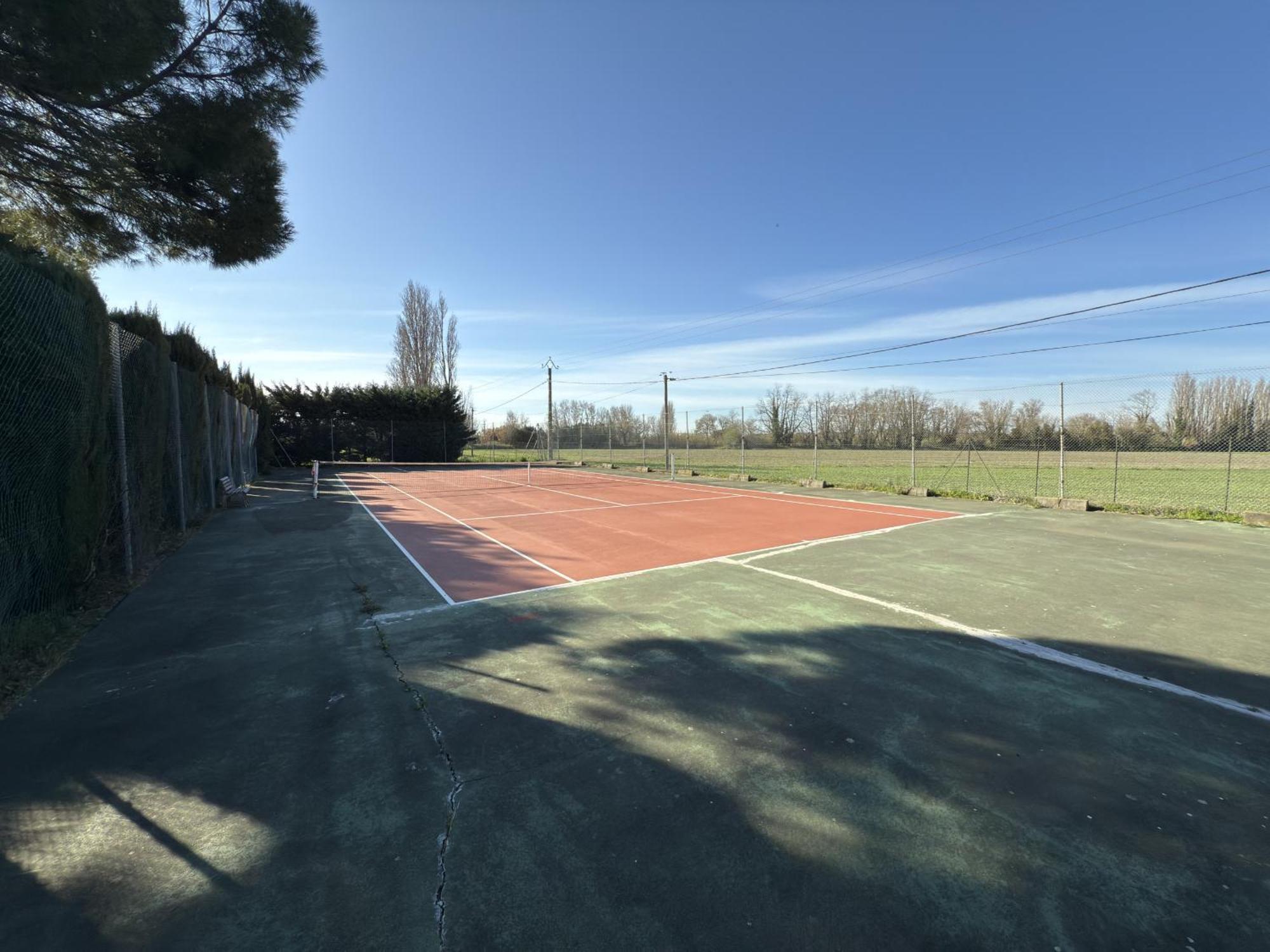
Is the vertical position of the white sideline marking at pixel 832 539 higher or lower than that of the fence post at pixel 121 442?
lower

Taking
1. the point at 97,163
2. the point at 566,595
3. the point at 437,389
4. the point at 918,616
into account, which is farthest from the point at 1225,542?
the point at 437,389

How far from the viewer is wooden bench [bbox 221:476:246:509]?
13.1 meters

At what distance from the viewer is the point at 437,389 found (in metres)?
36.2

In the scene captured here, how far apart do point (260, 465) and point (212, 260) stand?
20.2 metres

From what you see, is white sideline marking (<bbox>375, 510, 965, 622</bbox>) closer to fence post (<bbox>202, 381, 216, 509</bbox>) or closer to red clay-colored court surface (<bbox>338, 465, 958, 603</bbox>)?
red clay-colored court surface (<bbox>338, 465, 958, 603</bbox>)

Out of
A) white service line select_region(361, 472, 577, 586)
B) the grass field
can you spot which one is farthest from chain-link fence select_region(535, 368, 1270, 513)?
white service line select_region(361, 472, 577, 586)

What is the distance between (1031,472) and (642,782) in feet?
112

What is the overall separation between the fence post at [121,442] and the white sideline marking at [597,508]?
6.03 metres

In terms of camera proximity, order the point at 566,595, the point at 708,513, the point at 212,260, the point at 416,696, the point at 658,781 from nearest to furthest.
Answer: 1. the point at 658,781
2. the point at 416,696
3. the point at 566,595
4. the point at 212,260
5. the point at 708,513

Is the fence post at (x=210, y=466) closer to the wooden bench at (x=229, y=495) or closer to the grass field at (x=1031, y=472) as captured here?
the wooden bench at (x=229, y=495)

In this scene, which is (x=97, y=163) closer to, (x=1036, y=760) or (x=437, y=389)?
(x=1036, y=760)

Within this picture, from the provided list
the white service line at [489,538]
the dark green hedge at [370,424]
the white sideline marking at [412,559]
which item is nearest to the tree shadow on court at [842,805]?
the white sideline marking at [412,559]

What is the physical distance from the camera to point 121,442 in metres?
6.29

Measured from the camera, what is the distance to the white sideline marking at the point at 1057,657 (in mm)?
3617
